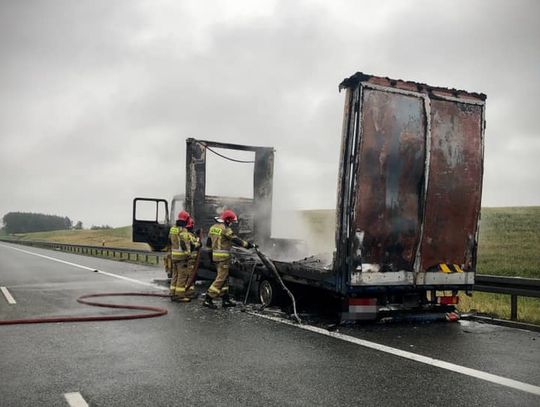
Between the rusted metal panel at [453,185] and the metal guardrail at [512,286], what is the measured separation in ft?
2.22

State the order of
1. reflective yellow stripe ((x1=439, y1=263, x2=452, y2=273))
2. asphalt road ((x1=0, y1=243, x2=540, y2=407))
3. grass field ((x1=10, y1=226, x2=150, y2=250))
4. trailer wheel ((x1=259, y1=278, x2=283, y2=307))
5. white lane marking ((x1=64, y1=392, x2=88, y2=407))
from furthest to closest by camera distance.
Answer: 1. grass field ((x1=10, y1=226, x2=150, y2=250))
2. trailer wheel ((x1=259, y1=278, x2=283, y2=307))
3. reflective yellow stripe ((x1=439, y1=263, x2=452, y2=273))
4. asphalt road ((x1=0, y1=243, x2=540, y2=407))
5. white lane marking ((x1=64, y1=392, x2=88, y2=407))

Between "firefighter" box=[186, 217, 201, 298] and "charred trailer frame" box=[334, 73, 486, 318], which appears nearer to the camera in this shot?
"charred trailer frame" box=[334, 73, 486, 318]

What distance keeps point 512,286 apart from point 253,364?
15.0ft

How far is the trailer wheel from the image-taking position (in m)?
8.70

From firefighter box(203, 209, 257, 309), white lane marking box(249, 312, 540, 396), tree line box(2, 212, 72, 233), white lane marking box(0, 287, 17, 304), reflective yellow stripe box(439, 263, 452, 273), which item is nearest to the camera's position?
white lane marking box(249, 312, 540, 396)

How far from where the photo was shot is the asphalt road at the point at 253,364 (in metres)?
4.23

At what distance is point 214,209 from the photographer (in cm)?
1278

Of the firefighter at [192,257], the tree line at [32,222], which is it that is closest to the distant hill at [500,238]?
the firefighter at [192,257]

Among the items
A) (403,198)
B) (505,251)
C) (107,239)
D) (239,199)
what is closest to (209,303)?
(403,198)

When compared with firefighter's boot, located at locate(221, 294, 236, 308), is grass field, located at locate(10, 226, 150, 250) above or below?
below

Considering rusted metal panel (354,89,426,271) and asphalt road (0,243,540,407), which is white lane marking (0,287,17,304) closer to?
asphalt road (0,243,540,407)

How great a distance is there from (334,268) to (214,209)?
615 centimetres

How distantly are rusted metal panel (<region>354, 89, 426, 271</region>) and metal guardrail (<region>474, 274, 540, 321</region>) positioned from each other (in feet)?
5.41

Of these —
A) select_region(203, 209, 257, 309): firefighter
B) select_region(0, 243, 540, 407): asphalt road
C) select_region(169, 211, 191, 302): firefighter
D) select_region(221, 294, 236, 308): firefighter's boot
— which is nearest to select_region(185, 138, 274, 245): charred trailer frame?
select_region(169, 211, 191, 302): firefighter
